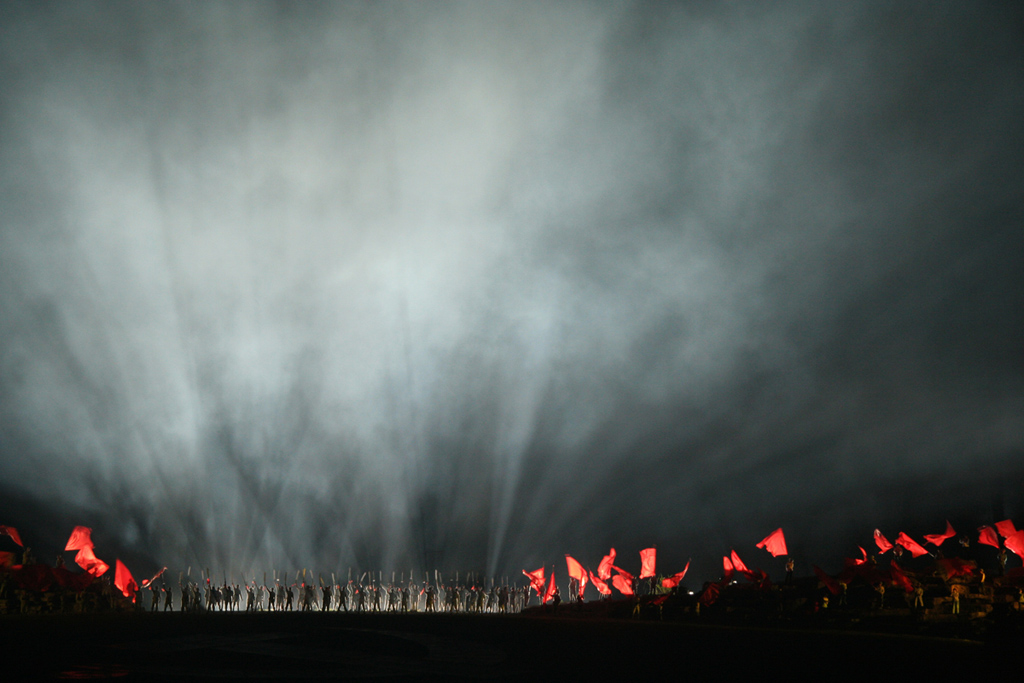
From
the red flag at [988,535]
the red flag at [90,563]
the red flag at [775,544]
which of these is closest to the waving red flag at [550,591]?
the red flag at [775,544]

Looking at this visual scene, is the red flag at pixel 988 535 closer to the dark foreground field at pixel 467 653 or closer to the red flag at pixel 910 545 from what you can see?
the red flag at pixel 910 545

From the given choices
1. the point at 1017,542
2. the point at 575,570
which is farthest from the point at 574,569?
the point at 1017,542

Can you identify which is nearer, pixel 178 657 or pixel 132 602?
pixel 178 657

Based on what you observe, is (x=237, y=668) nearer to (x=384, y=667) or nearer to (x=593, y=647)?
(x=384, y=667)

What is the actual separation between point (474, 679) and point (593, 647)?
8059 millimetres

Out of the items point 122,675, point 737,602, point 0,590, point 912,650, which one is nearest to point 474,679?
point 122,675

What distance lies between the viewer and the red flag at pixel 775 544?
138 feet

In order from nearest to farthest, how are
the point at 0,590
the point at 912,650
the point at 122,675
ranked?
1. the point at 122,675
2. the point at 912,650
3. the point at 0,590

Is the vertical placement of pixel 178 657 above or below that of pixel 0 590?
below

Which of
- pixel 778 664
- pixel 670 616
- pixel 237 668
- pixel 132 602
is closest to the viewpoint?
pixel 237 668

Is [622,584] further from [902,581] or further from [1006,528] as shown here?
[1006,528]

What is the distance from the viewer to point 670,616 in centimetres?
3828

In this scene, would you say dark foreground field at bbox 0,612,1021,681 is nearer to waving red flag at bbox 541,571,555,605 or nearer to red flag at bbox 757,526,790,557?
red flag at bbox 757,526,790,557

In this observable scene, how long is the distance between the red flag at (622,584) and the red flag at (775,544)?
1612cm
